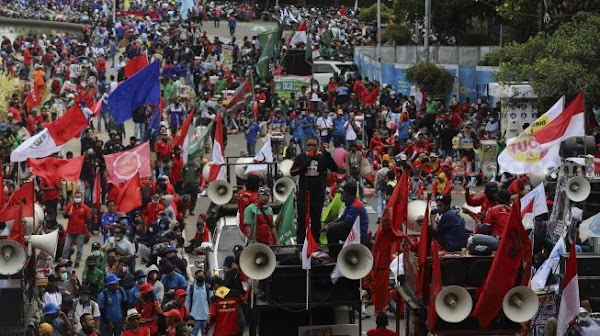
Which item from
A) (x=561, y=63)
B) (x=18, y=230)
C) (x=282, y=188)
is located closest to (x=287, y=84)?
(x=561, y=63)

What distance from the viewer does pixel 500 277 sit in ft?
51.0

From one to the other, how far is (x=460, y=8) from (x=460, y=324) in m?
40.4

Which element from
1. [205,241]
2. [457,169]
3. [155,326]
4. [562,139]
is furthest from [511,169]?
[457,169]

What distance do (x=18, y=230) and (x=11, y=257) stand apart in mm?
1758

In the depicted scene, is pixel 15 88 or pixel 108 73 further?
pixel 108 73

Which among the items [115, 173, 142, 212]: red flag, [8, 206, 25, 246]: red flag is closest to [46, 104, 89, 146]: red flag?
[115, 173, 142, 212]: red flag

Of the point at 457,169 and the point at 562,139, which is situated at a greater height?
the point at 562,139

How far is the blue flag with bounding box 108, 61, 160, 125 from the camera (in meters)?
31.0

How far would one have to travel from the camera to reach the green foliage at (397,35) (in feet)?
193

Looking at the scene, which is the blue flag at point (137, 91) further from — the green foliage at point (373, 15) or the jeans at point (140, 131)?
the green foliage at point (373, 15)

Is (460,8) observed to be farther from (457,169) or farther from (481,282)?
(481,282)

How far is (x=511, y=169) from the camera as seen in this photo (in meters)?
23.7

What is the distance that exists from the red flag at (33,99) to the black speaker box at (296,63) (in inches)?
288

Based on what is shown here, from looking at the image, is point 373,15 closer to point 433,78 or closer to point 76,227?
point 433,78
